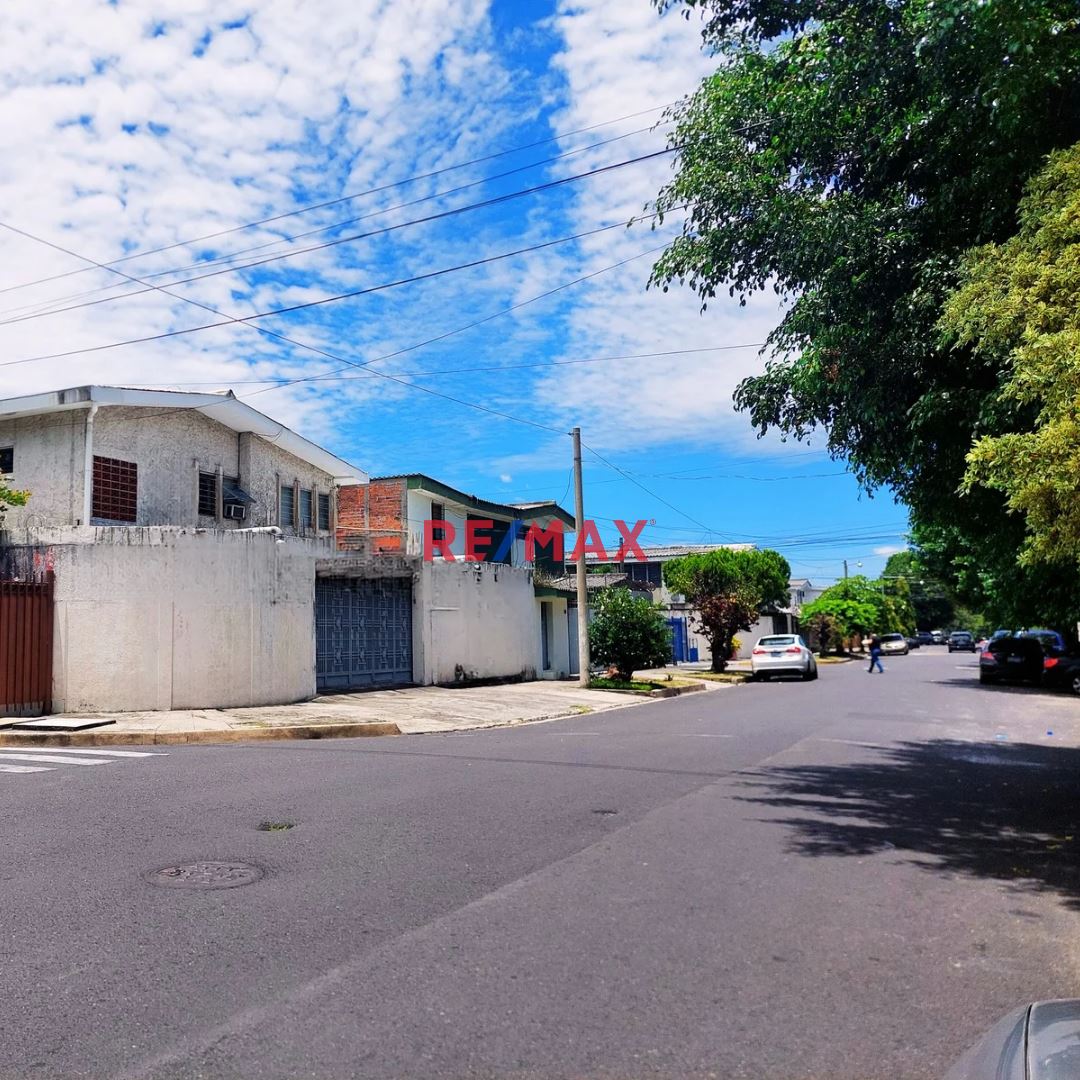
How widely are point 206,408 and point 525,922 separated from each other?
723 inches

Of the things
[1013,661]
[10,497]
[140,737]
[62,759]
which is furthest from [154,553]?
[1013,661]

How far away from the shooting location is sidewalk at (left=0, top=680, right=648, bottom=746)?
13656mm

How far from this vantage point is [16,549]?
16.8 m

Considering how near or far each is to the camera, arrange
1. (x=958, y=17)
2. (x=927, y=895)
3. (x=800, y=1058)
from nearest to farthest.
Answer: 1. (x=800, y=1058)
2. (x=927, y=895)
3. (x=958, y=17)

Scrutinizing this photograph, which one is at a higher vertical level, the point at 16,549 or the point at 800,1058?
the point at 16,549

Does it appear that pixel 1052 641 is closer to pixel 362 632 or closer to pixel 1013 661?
pixel 1013 661

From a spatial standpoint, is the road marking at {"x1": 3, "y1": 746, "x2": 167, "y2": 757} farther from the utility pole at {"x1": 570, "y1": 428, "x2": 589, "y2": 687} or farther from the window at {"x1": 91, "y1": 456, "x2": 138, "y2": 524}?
the utility pole at {"x1": 570, "y1": 428, "x2": 589, "y2": 687}

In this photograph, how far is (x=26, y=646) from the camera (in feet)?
52.3

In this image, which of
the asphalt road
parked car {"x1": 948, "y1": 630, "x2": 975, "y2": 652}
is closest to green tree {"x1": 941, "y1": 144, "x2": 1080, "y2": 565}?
the asphalt road

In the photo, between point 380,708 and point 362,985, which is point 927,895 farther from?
point 380,708

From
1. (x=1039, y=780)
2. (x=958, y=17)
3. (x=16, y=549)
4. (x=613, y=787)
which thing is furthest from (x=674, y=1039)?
(x=16, y=549)

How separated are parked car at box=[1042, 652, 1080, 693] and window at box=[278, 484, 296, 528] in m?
20.5

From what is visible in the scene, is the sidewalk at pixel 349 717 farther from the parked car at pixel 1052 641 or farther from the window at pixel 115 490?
the parked car at pixel 1052 641

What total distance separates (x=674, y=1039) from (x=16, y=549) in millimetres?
16249
